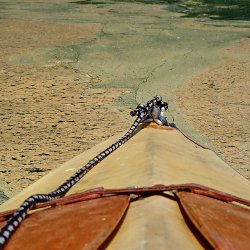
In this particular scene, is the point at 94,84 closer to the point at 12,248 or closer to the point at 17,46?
the point at 17,46

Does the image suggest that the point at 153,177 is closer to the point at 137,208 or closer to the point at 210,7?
the point at 137,208

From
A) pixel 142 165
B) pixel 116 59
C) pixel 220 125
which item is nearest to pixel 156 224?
pixel 142 165

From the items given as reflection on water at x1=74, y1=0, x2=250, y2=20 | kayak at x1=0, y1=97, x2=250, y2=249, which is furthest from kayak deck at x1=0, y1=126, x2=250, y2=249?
reflection on water at x1=74, y1=0, x2=250, y2=20

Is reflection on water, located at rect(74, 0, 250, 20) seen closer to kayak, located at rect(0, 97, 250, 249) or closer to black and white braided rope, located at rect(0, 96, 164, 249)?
black and white braided rope, located at rect(0, 96, 164, 249)

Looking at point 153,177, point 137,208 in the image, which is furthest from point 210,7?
point 137,208

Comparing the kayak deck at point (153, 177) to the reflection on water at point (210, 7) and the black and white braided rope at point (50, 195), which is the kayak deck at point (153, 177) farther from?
the reflection on water at point (210, 7)
